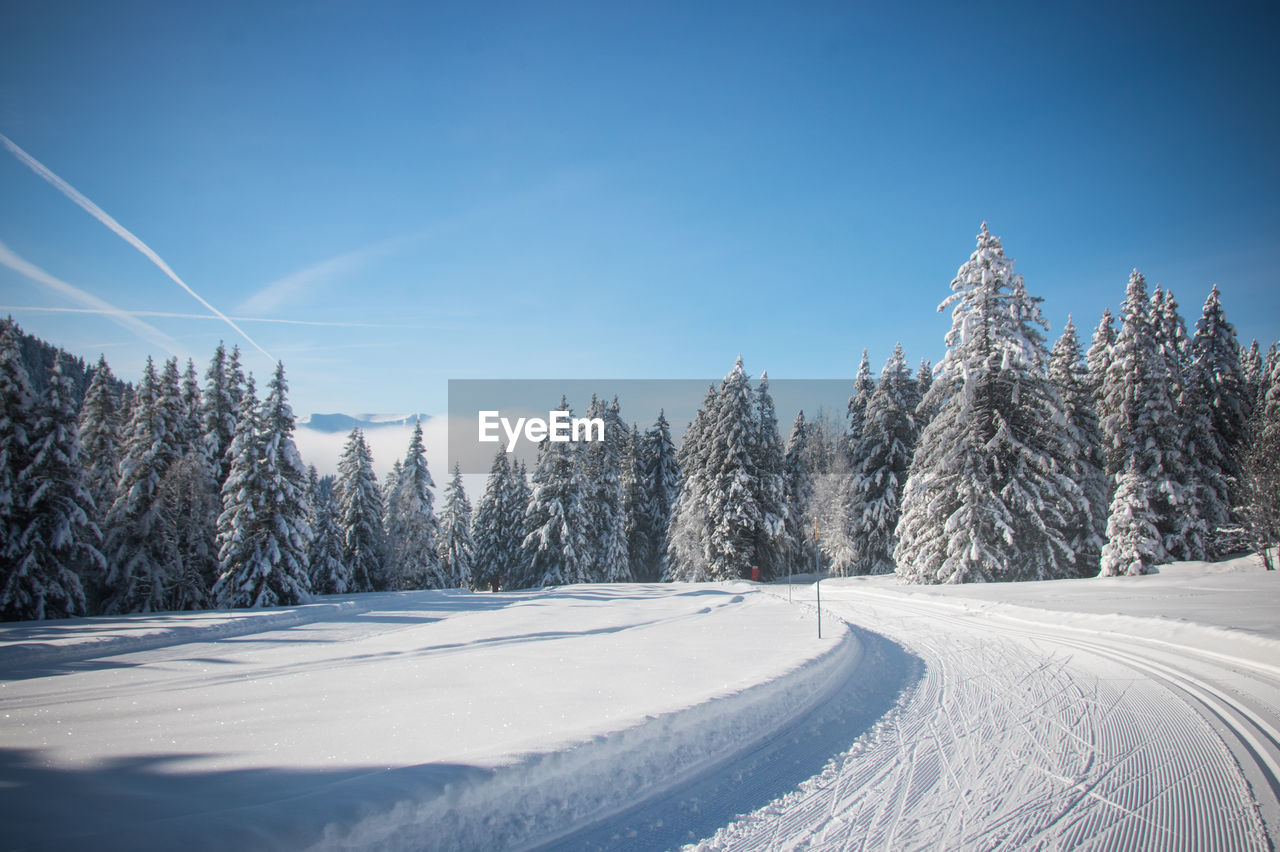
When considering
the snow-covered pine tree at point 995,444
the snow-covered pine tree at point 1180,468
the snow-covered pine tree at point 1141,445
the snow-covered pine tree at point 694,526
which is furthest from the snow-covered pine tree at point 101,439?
the snow-covered pine tree at point 1180,468

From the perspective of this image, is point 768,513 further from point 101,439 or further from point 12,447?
point 101,439

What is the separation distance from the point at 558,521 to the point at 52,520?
22510 millimetres

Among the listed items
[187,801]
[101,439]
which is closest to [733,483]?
[187,801]

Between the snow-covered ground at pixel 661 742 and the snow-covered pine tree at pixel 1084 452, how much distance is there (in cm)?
1603

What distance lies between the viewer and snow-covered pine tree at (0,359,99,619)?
1961cm

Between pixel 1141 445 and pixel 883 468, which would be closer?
pixel 1141 445

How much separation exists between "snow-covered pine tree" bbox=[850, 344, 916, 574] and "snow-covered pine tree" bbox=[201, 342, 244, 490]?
3359cm

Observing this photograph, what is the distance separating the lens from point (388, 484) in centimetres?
4353

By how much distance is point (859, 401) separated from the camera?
36688 millimetres

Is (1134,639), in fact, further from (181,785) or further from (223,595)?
(223,595)

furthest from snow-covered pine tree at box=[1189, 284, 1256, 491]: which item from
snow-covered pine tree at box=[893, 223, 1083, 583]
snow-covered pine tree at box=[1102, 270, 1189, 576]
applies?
snow-covered pine tree at box=[893, 223, 1083, 583]

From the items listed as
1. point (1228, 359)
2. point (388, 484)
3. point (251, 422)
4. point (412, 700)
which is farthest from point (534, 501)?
point (1228, 359)

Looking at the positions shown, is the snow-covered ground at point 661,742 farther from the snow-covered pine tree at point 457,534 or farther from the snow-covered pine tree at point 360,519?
the snow-covered pine tree at point 457,534

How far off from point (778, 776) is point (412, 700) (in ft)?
13.8
